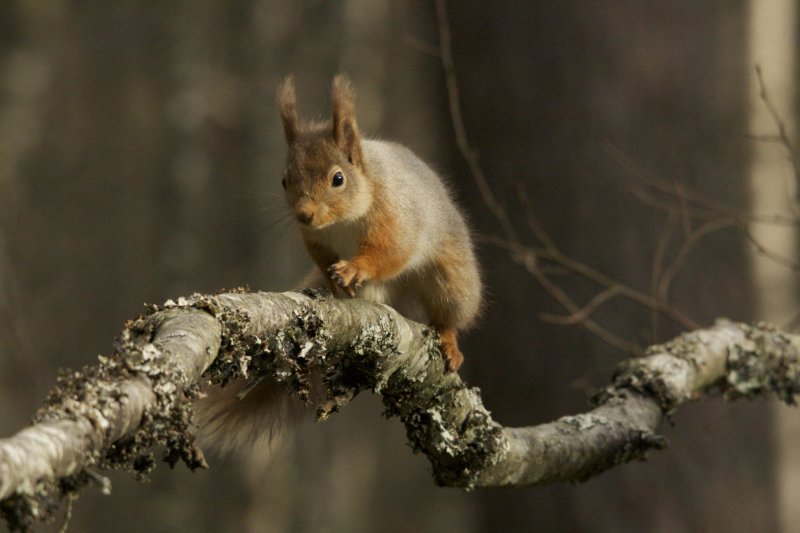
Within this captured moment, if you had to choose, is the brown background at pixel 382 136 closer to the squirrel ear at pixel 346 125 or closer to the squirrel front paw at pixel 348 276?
the squirrel ear at pixel 346 125

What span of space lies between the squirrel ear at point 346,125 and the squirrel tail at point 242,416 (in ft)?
1.94

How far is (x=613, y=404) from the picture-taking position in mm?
2342

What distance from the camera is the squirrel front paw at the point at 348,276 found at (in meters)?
2.15

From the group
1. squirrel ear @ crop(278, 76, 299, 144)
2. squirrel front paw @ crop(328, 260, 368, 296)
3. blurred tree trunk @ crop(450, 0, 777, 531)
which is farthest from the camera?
blurred tree trunk @ crop(450, 0, 777, 531)

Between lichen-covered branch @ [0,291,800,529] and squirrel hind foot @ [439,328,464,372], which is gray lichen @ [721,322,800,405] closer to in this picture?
lichen-covered branch @ [0,291,800,529]

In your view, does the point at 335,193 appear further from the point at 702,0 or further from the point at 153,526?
the point at 153,526

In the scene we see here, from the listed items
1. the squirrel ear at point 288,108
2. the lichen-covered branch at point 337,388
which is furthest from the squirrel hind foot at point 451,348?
the squirrel ear at point 288,108

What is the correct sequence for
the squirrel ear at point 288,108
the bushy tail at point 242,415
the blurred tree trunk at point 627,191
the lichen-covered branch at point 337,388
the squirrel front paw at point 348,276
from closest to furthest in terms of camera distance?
the lichen-covered branch at point 337,388 < the bushy tail at point 242,415 < the squirrel front paw at point 348,276 < the squirrel ear at point 288,108 < the blurred tree trunk at point 627,191

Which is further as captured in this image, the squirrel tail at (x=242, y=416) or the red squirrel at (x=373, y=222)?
the red squirrel at (x=373, y=222)

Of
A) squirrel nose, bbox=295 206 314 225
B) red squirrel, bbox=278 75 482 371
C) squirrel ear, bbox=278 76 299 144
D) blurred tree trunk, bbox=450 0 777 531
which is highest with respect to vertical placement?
blurred tree trunk, bbox=450 0 777 531

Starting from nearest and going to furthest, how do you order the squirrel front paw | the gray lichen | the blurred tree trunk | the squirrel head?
1. the squirrel front paw
2. the squirrel head
3. the gray lichen
4. the blurred tree trunk

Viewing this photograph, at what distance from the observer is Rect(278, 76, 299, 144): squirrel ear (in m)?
2.39

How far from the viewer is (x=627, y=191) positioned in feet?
12.7

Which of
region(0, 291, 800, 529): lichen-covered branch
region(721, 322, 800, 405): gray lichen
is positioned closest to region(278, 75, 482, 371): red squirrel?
region(0, 291, 800, 529): lichen-covered branch
